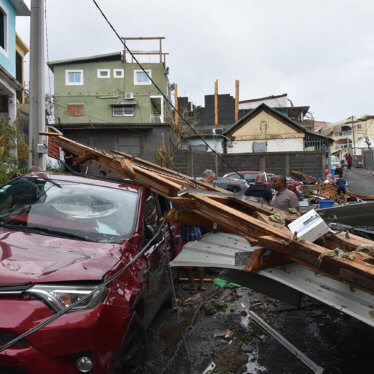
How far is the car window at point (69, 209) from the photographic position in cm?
312

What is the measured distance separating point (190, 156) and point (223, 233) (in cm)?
1616

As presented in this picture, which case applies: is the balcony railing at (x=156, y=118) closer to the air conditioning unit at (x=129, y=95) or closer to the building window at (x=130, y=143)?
Answer: the air conditioning unit at (x=129, y=95)

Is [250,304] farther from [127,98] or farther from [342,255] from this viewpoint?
[127,98]

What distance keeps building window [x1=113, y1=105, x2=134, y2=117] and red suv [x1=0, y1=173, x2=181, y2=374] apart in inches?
1174

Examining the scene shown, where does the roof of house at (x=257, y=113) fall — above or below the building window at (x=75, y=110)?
below

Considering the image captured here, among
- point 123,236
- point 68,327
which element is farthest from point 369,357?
point 68,327

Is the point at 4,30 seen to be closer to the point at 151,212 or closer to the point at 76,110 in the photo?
the point at 151,212

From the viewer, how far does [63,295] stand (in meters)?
2.18

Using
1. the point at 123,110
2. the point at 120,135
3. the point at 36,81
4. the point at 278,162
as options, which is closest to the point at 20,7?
the point at 36,81

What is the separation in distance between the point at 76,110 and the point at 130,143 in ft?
38.9

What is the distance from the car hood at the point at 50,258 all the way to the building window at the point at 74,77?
33828 mm

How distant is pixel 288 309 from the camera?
15.6ft

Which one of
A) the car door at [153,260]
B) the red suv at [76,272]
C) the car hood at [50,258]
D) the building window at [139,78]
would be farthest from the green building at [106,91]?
the car hood at [50,258]

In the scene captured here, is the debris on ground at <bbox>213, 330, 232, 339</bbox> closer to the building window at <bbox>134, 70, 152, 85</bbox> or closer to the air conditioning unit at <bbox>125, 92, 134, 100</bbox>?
the air conditioning unit at <bbox>125, 92, 134, 100</bbox>
